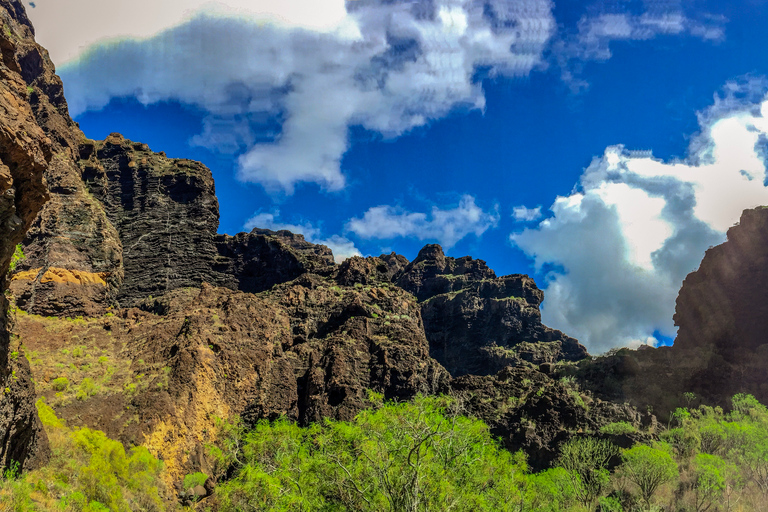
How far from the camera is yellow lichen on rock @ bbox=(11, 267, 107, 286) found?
53.6 metres

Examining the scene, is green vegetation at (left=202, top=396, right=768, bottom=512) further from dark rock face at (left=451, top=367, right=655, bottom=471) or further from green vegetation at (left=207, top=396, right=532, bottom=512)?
dark rock face at (left=451, top=367, right=655, bottom=471)

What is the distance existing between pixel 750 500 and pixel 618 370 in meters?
32.9

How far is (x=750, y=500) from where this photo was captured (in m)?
37.1

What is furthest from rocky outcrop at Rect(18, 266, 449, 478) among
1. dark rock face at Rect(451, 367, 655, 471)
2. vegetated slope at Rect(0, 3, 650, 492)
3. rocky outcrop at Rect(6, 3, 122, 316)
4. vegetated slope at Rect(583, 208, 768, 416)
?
vegetated slope at Rect(583, 208, 768, 416)

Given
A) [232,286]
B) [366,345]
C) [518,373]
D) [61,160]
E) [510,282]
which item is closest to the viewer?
[366,345]

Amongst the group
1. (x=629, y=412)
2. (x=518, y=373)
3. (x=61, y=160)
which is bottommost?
(x=629, y=412)

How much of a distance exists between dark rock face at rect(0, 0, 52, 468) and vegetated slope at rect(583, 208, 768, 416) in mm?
68714

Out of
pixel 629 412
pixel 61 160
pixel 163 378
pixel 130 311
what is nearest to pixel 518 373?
pixel 629 412

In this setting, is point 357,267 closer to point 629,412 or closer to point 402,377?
point 402,377

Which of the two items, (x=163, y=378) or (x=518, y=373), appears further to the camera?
(x=518, y=373)

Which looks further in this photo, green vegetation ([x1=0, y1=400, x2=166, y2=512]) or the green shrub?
the green shrub

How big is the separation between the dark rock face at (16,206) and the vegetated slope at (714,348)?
68.7 metres

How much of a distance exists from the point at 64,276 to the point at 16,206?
49487mm

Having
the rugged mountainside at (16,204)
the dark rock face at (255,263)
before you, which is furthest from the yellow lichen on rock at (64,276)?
the rugged mountainside at (16,204)
